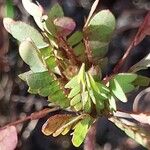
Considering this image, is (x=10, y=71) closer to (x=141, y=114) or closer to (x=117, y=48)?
(x=117, y=48)

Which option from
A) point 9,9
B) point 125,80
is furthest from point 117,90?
point 9,9

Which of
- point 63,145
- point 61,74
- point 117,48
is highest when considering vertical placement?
point 61,74

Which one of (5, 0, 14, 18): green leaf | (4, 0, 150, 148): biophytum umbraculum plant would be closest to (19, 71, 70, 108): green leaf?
(4, 0, 150, 148): biophytum umbraculum plant

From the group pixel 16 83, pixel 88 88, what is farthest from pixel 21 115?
pixel 88 88

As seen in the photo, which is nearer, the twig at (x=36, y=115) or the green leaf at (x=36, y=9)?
the green leaf at (x=36, y=9)

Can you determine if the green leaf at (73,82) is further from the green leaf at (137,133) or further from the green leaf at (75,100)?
the green leaf at (137,133)

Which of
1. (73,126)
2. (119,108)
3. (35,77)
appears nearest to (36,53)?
(35,77)

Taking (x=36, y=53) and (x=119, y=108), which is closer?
(x=36, y=53)

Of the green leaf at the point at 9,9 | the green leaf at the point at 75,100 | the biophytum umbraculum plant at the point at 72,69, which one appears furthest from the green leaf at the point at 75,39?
the green leaf at the point at 9,9

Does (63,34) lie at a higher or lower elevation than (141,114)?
higher
